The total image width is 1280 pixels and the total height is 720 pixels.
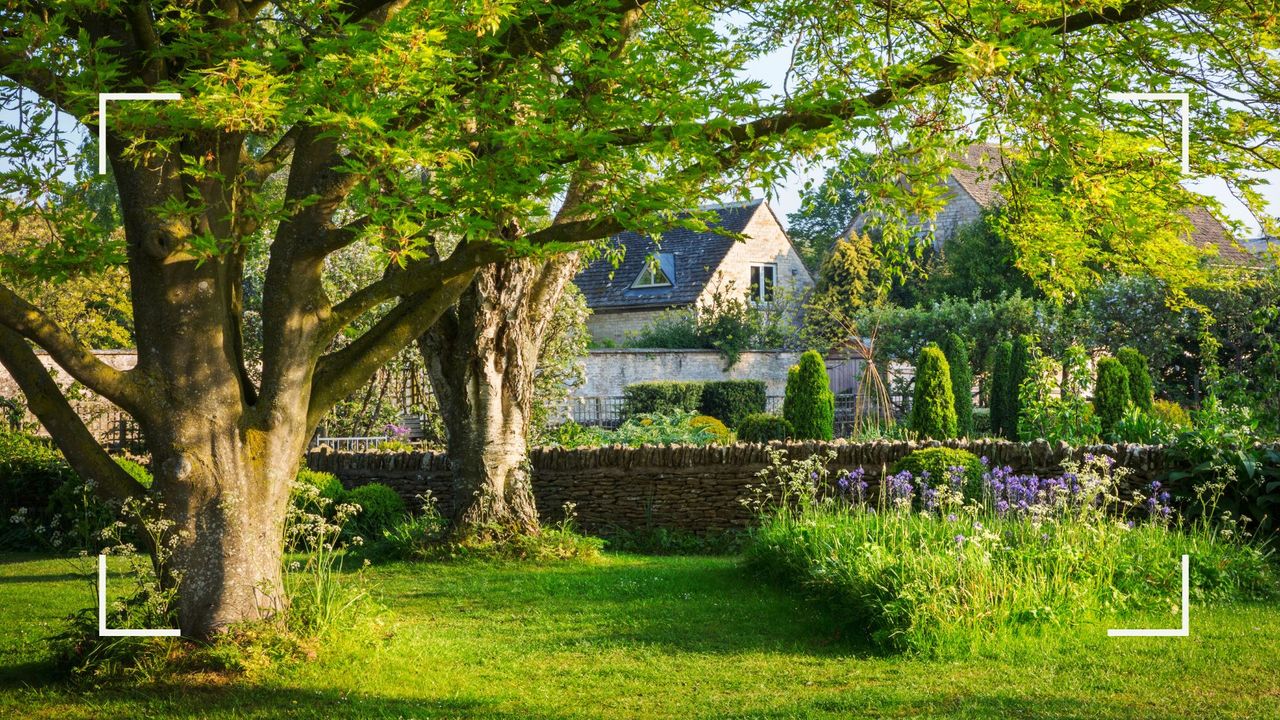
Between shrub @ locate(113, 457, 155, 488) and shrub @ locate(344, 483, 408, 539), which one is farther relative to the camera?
shrub @ locate(344, 483, 408, 539)

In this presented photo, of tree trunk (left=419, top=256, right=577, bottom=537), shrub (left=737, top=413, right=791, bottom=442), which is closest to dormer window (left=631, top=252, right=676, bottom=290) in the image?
shrub (left=737, top=413, right=791, bottom=442)

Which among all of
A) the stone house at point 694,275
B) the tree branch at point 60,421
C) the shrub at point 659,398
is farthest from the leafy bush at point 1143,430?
the stone house at point 694,275

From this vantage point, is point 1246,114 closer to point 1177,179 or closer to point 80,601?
point 1177,179

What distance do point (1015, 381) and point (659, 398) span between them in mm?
9181

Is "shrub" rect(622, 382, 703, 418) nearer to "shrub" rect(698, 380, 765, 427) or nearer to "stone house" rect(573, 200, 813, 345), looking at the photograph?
"shrub" rect(698, 380, 765, 427)

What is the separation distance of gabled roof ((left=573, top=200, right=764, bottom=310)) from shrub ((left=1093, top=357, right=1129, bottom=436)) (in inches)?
815

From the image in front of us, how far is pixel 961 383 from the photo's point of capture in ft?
71.7

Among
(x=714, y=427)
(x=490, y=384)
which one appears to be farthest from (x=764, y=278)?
(x=490, y=384)

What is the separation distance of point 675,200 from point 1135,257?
11.8 feet

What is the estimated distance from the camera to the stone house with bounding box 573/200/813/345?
122 feet

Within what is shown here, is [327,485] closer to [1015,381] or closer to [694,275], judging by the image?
[1015,381]

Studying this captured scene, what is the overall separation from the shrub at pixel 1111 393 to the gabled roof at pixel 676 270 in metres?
20.7

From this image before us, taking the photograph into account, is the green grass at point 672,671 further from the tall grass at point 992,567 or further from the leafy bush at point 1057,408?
the leafy bush at point 1057,408

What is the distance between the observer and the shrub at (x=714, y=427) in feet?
62.2
